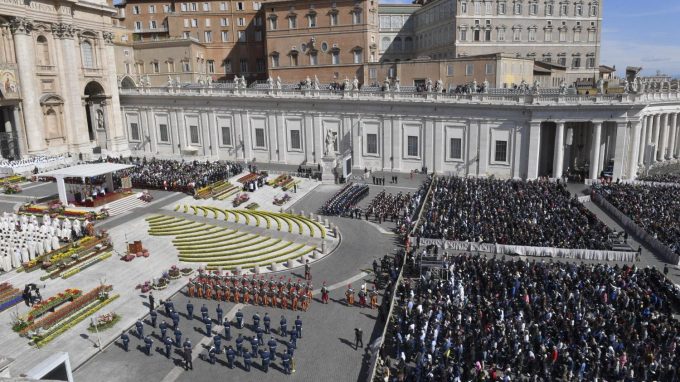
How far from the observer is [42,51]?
5962 cm

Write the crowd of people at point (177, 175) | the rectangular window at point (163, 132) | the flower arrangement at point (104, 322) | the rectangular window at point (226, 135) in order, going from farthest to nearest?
the rectangular window at point (163, 132) < the rectangular window at point (226, 135) < the crowd of people at point (177, 175) < the flower arrangement at point (104, 322)

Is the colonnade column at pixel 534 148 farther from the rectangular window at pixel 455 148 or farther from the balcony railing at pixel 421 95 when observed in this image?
the rectangular window at pixel 455 148

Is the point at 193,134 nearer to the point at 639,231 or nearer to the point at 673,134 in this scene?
the point at 639,231

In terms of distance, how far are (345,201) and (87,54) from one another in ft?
139

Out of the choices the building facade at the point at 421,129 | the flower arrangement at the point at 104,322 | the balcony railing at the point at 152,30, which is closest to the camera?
the flower arrangement at the point at 104,322

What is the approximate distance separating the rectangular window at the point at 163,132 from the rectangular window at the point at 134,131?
4.08m

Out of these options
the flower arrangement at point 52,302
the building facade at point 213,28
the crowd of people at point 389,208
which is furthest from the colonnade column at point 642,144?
the flower arrangement at point 52,302

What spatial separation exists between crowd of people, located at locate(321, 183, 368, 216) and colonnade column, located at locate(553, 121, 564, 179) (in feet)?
66.5

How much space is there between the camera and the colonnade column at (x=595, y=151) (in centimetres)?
5169

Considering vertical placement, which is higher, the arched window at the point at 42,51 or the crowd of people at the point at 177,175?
the arched window at the point at 42,51

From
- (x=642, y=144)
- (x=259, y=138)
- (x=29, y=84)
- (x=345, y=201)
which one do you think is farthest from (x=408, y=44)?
(x=29, y=84)

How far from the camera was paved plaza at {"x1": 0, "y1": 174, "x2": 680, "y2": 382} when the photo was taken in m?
22.0

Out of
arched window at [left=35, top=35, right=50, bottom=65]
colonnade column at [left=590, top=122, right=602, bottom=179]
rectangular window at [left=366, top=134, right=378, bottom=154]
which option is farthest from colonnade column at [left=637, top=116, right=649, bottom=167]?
arched window at [left=35, top=35, right=50, bottom=65]

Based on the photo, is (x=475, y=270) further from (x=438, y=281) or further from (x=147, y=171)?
(x=147, y=171)
